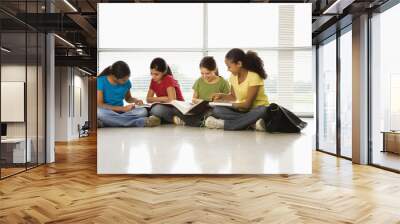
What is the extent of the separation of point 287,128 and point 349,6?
101 inches

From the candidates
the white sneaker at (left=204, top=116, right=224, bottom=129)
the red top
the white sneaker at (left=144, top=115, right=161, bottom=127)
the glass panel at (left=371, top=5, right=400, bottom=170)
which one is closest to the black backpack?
the white sneaker at (left=204, top=116, right=224, bottom=129)

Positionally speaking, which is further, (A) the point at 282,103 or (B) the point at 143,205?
(A) the point at 282,103

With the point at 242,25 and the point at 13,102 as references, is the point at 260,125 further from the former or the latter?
the point at 13,102

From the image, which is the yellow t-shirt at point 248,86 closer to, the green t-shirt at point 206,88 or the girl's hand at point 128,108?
the green t-shirt at point 206,88

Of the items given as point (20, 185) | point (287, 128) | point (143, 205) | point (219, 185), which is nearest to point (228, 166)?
point (219, 185)

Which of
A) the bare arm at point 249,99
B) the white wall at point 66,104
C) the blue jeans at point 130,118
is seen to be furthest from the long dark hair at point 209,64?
A: the white wall at point 66,104

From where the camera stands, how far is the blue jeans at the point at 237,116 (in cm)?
610

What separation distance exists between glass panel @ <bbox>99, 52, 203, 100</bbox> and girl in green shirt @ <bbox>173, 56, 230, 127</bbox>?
88 millimetres

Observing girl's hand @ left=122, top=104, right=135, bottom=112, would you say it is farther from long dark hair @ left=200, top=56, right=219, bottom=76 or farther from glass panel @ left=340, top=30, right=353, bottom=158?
glass panel @ left=340, top=30, right=353, bottom=158

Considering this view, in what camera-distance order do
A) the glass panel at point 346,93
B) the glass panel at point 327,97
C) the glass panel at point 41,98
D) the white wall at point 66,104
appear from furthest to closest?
the white wall at point 66,104
the glass panel at point 327,97
the glass panel at point 346,93
the glass panel at point 41,98

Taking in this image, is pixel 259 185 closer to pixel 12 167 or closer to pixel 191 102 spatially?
pixel 191 102

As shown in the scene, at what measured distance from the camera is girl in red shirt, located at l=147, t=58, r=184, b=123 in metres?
6.14

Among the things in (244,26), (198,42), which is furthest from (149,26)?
(244,26)

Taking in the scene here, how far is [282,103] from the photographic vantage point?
6.16m
